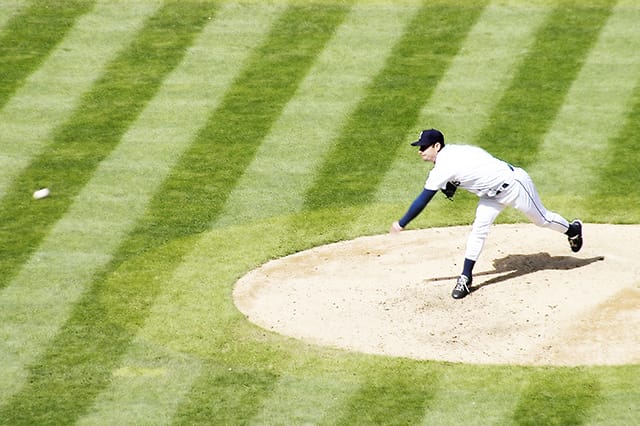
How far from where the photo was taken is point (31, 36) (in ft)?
68.2

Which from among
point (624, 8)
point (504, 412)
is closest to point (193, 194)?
point (504, 412)

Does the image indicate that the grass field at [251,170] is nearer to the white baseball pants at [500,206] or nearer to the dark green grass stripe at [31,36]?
the dark green grass stripe at [31,36]

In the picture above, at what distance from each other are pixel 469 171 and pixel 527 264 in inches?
58.6

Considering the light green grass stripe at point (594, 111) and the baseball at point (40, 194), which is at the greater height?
the baseball at point (40, 194)

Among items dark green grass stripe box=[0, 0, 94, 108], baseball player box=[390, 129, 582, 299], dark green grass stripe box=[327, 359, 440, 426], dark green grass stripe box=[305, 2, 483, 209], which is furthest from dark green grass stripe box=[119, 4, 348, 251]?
dark green grass stripe box=[327, 359, 440, 426]

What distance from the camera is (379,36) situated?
20375mm

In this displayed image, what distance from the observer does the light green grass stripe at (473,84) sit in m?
17.0

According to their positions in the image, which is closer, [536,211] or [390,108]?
[536,211]

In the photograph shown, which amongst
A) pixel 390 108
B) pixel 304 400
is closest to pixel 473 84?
pixel 390 108

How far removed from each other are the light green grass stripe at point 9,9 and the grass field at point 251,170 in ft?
0.24

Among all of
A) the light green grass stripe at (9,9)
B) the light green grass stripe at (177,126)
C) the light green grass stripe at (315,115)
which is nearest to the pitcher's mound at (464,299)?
the light green grass stripe at (177,126)

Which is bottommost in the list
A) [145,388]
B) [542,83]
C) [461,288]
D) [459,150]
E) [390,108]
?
[542,83]

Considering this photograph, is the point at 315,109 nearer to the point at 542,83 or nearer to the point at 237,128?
the point at 237,128

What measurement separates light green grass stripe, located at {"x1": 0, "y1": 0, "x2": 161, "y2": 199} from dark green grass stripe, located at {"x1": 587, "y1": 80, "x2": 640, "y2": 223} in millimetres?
7266
